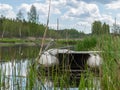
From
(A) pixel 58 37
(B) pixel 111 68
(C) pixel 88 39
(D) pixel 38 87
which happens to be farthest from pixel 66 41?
(C) pixel 88 39

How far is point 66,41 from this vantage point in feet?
17.6

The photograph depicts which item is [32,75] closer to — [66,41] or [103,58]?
[66,41]

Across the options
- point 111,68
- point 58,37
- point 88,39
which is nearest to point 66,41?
point 58,37

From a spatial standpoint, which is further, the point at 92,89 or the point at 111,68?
the point at 111,68

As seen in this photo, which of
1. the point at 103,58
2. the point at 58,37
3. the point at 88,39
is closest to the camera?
the point at 58,37

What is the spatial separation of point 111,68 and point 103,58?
56 cm

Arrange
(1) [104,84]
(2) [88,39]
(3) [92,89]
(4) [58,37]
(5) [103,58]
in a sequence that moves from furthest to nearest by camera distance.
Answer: (2) [88,39]
(5) [103,58]
(4) [58,37]
(1) [104,84]
(3) [92,89]

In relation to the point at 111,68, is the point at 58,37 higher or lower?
higher

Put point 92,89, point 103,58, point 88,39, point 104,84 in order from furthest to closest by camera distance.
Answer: point 88,39 < point 103,58 < point 104,84 < point 92,89

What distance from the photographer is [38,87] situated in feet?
14.4

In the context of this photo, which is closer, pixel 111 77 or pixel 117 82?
pixel 117 82

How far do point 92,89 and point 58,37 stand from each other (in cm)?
135

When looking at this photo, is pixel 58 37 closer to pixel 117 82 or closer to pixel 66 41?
pixel 66 41

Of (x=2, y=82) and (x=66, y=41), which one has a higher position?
(x=66, y=41)
